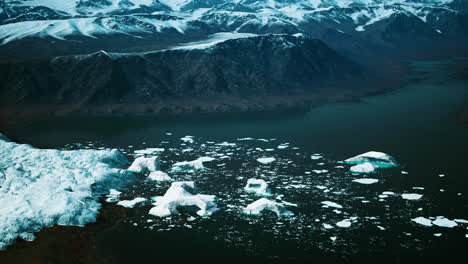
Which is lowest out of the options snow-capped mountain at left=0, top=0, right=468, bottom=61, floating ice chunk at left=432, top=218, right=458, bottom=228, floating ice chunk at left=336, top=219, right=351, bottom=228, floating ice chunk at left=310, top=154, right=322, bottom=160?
floating ice chunk at left=432, top=218, right=458, bottom=228

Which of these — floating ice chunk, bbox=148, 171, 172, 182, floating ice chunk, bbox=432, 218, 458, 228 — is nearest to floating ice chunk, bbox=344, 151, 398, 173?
floating ice chunk, bbox=432, 218, 458, 228

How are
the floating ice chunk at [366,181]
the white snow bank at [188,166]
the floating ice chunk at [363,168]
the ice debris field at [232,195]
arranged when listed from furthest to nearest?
Result: the white snow bank at [188,166] < the floating ice chunk at [363,168] < the floating ice chunk at [366,181] < the ice debris field at [232,195]

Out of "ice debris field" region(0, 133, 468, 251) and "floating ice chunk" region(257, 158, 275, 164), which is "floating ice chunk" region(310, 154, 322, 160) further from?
"floating ice chunk" region(257, 158, 275, 164)

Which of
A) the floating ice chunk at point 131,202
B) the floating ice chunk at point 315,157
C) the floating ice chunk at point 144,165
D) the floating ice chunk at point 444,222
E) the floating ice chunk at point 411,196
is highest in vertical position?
the floating ice chunk at point 144,165

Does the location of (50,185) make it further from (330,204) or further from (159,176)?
(330,204)

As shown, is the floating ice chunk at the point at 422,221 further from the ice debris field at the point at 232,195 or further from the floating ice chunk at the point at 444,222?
the floating ice chunk at the point at 444,222

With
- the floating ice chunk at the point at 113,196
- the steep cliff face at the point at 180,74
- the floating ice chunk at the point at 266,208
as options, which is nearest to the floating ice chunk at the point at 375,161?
the floating ice chunk at the point at 266,208
